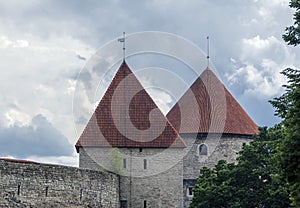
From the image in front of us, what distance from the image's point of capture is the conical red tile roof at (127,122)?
1087 inches

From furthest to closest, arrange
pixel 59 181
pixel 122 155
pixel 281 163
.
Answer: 1. pixel 122 155
2. pixel 59 181
3. pixel 281 163

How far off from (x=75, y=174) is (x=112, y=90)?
662 centimetres

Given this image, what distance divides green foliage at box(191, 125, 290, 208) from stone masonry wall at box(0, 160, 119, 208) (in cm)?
357

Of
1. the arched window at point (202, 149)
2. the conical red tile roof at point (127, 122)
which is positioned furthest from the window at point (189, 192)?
the conical red tile roof at point (127, 122)

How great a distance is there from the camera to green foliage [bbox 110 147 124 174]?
27047 millimetres

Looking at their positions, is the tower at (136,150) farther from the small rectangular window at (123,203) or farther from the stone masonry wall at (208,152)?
the stone masonry wall at (208,152)

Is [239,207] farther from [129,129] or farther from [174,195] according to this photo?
[129,129]

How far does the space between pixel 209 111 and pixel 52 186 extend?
13.7 metres

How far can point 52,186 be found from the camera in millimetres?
22000

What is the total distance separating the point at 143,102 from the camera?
28688 mm

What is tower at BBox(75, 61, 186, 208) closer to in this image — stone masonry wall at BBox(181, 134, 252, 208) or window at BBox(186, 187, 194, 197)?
window at BBox(186, 187, 194, 197)

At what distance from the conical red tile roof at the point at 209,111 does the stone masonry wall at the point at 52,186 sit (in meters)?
8.82

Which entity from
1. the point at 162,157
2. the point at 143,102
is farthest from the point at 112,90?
the point at 162,157

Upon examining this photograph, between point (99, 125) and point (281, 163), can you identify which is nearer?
point (281, 163)
